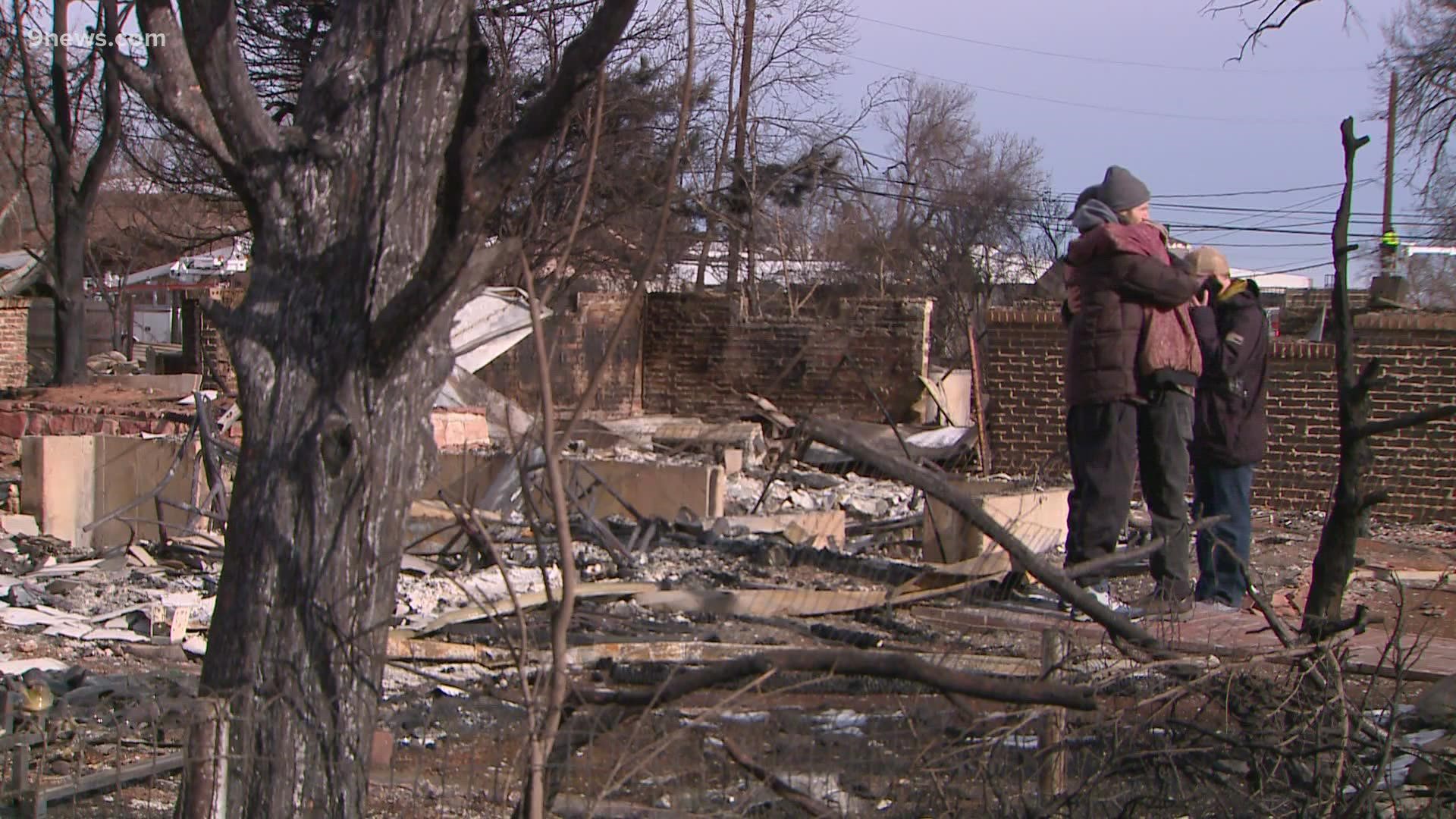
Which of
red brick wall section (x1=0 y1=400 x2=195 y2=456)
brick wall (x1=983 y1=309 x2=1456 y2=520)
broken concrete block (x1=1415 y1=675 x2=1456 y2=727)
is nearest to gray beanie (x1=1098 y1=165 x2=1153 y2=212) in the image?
broken concrete block (x1=1415 y1=675 x2=1456 y2=727)

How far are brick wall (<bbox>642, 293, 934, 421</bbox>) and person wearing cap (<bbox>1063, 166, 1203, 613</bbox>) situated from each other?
499 inches

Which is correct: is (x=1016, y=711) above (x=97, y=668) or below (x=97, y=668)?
above

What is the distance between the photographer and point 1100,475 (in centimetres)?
550

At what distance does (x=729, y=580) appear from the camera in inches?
242

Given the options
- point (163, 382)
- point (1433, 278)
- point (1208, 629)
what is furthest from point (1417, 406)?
point (1433, 278)

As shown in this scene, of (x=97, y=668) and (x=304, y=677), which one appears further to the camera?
(x=97, y=668)

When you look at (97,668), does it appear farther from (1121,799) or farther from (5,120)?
(5,120)

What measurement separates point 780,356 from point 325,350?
55.0 ft

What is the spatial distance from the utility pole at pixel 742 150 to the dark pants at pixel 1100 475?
16.8 meters

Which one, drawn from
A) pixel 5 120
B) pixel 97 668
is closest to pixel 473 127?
pixel 97 668

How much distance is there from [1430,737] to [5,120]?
1706 cm

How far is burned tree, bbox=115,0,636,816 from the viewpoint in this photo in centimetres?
341

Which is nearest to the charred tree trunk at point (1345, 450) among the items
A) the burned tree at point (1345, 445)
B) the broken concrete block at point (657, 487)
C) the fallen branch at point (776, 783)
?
the burned tree at point (1345, 445)

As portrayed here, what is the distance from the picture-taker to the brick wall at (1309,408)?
11.4m
